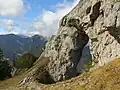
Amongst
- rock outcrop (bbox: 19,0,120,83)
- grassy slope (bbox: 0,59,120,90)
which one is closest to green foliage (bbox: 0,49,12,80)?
rock outcrop (bbox: 19,0,120,83)

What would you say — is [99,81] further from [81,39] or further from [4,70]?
[4,70]

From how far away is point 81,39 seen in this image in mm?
58469

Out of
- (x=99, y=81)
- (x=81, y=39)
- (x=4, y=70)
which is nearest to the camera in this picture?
(x=99, y=81)

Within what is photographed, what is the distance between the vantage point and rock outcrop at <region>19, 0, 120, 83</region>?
1628 inches

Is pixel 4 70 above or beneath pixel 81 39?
beneath

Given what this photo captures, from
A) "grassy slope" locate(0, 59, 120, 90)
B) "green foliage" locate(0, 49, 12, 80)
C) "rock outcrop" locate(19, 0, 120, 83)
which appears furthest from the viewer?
"green foliage" locate(0, 49, 12, 80)

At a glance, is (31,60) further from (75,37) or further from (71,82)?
(71,82)

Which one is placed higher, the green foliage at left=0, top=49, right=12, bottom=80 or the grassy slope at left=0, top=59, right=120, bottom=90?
the grassy slope at left=0, top=59, right=120, bottom=90

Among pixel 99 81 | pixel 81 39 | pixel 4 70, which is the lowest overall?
pixel 4 70

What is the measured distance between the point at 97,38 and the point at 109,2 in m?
9.06

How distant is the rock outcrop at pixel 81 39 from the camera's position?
41.3m

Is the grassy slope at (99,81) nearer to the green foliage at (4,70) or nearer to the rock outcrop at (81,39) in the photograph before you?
the rock outcrop at (81,39)

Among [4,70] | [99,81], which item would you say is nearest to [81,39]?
[4,70]

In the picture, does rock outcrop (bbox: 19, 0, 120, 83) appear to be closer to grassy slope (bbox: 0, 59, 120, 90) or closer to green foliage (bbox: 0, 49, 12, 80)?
grassy slope (bbox: 0, 59, 120, 90)
